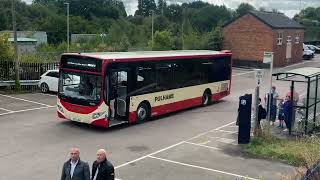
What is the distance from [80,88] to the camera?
1788cm

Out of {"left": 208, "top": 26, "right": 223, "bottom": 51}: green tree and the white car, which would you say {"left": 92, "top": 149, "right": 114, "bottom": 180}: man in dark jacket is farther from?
{"left": 208, "top": 26, "right": 223, "bottom": 51}: green tree

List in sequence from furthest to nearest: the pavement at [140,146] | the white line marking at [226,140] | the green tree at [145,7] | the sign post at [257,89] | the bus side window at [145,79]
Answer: the green tree at [145,7]
the bus side window at [145,79]
the white line marking at [226,140]
the sign post at [257,89]
the pavement at [140,146]

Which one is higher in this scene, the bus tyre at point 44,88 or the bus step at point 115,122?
the bus tyre at point 44,88

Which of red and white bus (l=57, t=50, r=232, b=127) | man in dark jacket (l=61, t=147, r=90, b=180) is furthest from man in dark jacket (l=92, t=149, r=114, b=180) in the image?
red and white bus (l=57, t=50, r=232, b=127)

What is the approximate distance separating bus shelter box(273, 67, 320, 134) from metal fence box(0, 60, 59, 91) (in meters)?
15.1

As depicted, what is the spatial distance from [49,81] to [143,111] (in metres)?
9.04

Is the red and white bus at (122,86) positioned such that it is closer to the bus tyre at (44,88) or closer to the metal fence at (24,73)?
the bus tyre at (44,88)

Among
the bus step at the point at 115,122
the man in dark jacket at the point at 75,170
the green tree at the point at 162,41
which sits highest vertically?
the green tree at the point at 162,41

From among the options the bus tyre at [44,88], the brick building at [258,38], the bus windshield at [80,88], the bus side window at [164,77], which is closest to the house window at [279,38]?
the brick building at [258,38]

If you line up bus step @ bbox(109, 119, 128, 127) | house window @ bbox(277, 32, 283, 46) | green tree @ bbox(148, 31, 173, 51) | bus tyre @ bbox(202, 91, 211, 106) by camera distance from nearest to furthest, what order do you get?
1. bus step @ bbox(109, 119, 128, 127)
2. bus tyre @ bbox(202, 91, 211, 106)
3. house window @ bbox(277, 32, 283, 46)
4. green tree @ bbox(148, 31, 173, 51)

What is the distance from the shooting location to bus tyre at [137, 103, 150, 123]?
19.3 meters

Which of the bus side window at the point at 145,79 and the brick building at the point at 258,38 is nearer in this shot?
the bus side window at the point at 145,79

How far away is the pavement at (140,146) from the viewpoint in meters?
13.3

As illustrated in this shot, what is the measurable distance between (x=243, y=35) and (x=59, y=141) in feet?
114
